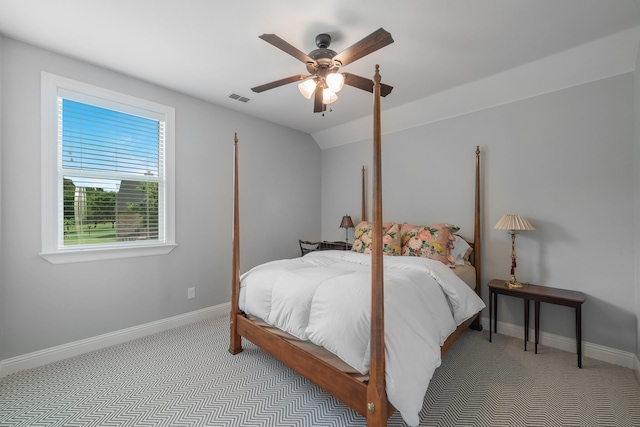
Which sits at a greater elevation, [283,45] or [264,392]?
[283,45]

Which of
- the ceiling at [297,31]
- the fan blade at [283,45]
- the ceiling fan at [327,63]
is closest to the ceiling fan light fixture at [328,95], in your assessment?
the ceiling fan at [327,63]

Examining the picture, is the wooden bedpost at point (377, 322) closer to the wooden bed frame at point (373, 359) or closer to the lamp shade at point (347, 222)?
the wooden bed frame at point (373, 359)

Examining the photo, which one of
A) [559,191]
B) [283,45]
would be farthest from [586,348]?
[283,45]

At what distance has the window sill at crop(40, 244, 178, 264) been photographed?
2270 mm

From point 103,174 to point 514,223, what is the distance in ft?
12.7

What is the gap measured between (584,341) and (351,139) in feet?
11.3

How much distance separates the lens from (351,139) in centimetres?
419

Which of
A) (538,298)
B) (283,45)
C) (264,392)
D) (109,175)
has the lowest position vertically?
(264,392)

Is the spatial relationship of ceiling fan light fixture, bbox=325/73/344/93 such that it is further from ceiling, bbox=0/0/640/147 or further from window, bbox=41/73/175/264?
window, bbox=41/73/175/264

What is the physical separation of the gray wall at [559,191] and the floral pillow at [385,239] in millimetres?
614

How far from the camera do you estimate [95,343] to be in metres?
2.47

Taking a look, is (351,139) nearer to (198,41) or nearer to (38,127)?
(198,41)

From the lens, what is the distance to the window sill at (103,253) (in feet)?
7.45

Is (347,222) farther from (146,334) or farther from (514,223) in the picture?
(146,334)
